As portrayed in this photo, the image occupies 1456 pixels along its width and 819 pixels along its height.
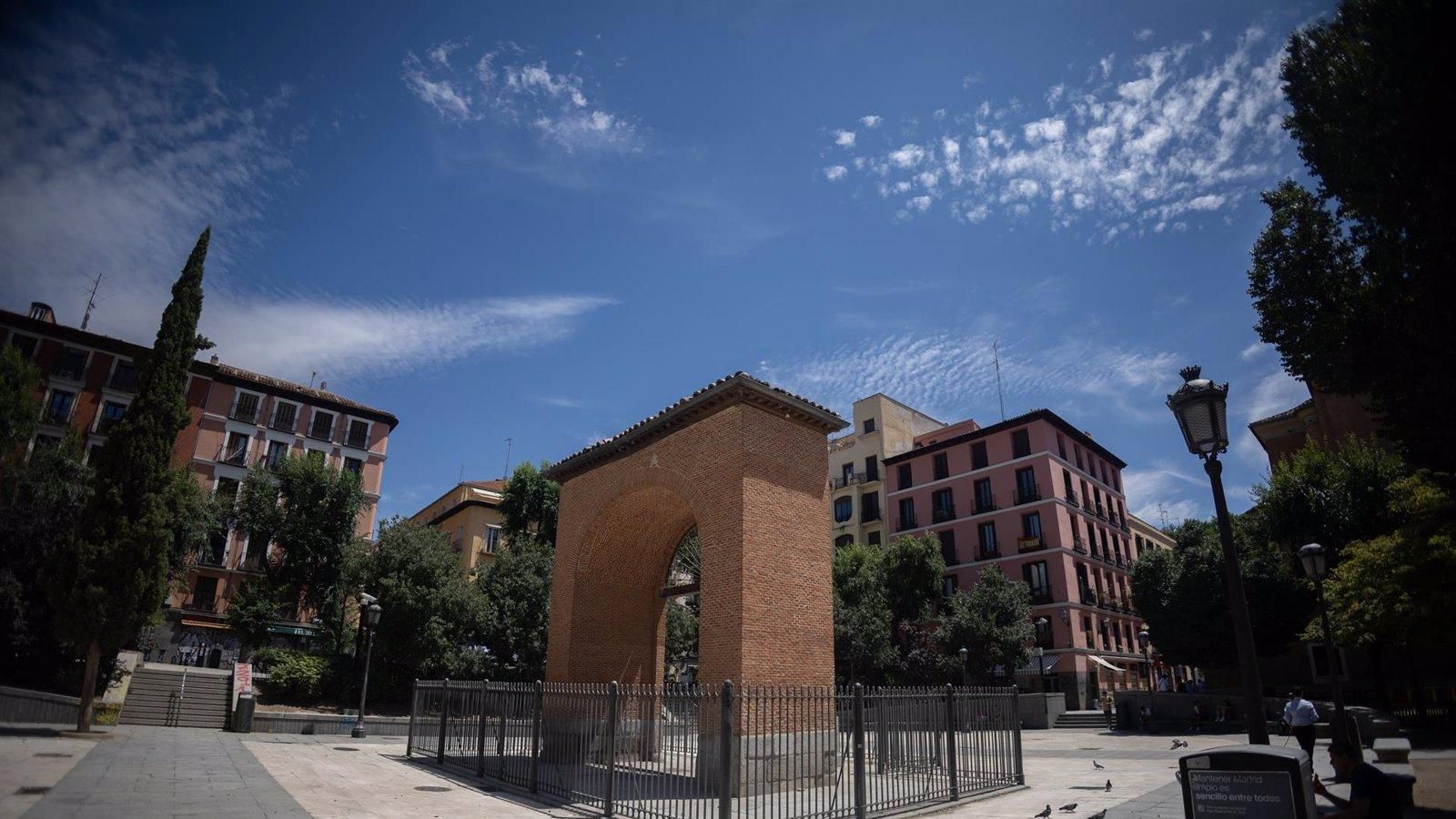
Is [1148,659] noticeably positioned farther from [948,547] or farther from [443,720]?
[443,720]

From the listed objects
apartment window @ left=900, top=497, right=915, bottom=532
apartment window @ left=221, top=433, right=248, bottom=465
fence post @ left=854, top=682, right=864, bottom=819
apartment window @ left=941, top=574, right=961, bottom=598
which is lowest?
fence post @ left=854, top=682, right=864, bottom=819

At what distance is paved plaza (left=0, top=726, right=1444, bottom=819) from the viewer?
8.52 meters

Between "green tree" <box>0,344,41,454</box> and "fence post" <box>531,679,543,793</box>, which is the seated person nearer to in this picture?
"fence post" <box>531,679,543,793</box>

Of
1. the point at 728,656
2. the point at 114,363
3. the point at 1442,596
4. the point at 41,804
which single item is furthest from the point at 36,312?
the point at 1442,596

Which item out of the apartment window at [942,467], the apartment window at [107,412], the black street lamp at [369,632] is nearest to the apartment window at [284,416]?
the apartment window at [107,412]

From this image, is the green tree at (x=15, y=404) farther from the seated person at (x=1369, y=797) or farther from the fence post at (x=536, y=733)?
the seated person at (x=1369, y=797)

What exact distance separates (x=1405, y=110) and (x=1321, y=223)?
12.7 feet

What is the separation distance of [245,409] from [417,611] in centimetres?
2098

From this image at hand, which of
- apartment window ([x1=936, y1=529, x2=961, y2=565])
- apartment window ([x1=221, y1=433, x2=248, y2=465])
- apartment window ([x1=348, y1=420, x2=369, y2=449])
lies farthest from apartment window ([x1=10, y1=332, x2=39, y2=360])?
apartment window ([x1=936, y1=529, x2=961, y2=565])

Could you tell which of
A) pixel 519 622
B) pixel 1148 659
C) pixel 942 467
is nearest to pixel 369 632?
pixel 519 622

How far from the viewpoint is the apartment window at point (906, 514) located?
146 feet

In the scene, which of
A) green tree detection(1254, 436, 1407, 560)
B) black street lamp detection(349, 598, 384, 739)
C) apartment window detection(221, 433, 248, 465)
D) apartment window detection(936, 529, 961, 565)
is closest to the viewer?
black street lamp detection(349, 598, 384, 739)

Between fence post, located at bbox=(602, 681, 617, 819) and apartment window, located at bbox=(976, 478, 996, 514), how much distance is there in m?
35.2

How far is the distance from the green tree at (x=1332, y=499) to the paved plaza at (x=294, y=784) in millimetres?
13566
